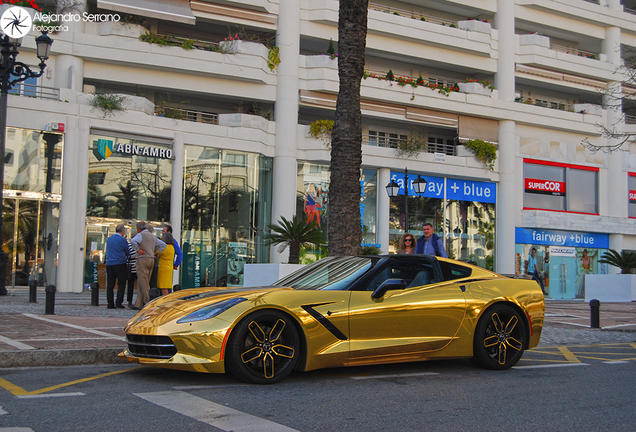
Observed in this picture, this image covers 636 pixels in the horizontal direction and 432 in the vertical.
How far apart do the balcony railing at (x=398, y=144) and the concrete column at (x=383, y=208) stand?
1.64 m

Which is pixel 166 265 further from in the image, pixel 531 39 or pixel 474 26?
pixel 531 39

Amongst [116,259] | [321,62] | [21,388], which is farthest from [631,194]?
[21,388]

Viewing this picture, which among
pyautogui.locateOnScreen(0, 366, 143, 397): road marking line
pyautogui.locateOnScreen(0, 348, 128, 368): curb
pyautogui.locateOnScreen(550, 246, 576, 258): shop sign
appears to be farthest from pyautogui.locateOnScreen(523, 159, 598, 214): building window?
pyautogui.locateOnScreen(0, 366, 143, 397): road marking line

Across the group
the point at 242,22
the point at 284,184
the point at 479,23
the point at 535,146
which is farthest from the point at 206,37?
the point at 535,146

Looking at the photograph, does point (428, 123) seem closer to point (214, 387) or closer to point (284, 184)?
point (284, 184)

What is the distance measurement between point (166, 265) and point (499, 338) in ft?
26.9

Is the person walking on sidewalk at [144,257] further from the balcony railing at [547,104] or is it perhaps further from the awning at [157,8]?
the balcony railing at [547,104]

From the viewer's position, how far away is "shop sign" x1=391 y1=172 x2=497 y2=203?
2861cm

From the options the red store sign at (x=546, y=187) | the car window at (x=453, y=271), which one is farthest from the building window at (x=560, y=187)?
the car window at (x=453, y=271)

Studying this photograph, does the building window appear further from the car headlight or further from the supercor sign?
the car headlight

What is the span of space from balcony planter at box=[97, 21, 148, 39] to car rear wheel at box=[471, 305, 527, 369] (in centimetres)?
2033

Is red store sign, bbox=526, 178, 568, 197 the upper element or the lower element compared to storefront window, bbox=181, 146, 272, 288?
upper

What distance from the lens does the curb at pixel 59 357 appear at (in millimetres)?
6152

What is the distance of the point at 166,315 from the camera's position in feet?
18.1
